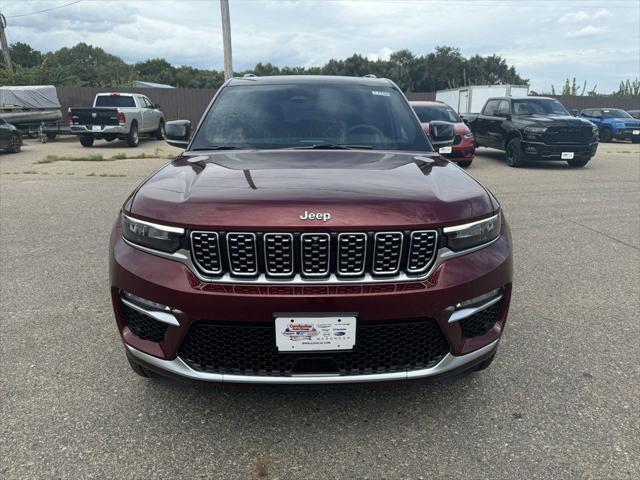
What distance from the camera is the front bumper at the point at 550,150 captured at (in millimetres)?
11984

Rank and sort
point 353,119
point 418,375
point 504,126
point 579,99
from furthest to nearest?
point 579,99 < point 504,126 < point 353,119 < point 418,375

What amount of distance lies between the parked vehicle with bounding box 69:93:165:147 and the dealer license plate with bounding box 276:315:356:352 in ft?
53.6

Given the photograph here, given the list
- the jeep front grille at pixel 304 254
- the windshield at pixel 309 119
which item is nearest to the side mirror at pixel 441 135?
the windshield at pixel 309 119

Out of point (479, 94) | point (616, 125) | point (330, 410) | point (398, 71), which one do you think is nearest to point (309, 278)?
point (330, 410)

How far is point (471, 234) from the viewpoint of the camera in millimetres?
2158

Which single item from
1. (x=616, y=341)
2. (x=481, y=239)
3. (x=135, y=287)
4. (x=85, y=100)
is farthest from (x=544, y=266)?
(x=85, y=100)

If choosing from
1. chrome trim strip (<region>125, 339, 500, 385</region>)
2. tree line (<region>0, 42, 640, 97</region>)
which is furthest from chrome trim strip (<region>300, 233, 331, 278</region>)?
tree line (<region>0, 42, 640, 97</region>)

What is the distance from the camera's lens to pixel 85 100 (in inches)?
1070

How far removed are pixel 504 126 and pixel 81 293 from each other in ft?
39.2

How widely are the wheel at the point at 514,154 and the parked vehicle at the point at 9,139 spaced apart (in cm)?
1525

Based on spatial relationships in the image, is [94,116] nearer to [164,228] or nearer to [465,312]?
[164,228]

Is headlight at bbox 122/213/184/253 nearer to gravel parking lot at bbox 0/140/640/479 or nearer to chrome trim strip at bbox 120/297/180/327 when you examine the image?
chrome trim strip at bbox 120/297/180/327

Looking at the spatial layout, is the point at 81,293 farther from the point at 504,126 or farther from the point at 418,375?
the point at 504,126

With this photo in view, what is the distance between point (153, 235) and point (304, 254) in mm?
683
